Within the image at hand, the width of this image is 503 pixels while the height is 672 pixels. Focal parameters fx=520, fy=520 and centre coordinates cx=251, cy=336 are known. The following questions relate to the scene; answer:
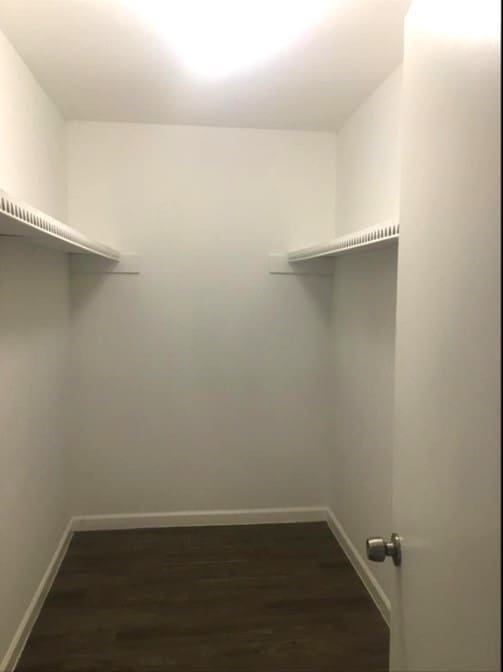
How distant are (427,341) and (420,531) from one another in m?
0.35

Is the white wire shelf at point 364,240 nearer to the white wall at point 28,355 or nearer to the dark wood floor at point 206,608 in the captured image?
the white wall at point 28,355

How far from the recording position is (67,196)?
112 inches

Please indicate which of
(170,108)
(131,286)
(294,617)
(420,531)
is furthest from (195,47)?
(294,617)

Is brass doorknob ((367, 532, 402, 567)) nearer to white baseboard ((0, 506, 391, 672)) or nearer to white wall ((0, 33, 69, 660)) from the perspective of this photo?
white wall ((0, 33, 69, 660))

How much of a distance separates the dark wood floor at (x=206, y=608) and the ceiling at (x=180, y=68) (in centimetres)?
229

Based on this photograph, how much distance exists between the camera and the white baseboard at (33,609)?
1.91 metres

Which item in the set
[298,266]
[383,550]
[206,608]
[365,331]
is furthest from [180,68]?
[206,608]

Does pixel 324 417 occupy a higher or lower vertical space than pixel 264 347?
lower

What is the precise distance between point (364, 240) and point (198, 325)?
1.43 m

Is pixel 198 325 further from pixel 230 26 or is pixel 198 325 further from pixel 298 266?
pixel 230 26

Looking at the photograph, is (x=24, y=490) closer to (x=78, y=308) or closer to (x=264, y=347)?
(x=78, y=308)

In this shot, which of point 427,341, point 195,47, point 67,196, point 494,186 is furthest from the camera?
point 67,196

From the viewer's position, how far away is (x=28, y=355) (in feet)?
7.06

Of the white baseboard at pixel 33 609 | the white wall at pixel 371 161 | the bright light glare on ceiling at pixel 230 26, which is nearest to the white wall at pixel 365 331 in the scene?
the white wall at pixel 371 161
